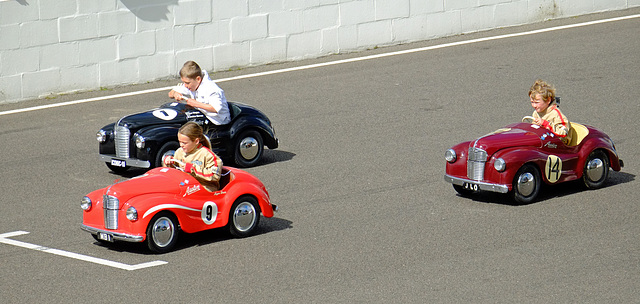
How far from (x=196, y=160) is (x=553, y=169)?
12.5 ft

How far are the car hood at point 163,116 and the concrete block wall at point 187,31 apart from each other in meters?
4.71

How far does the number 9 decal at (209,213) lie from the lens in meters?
8.65

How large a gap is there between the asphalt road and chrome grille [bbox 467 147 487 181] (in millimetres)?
339

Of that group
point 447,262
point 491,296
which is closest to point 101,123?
point 447,262

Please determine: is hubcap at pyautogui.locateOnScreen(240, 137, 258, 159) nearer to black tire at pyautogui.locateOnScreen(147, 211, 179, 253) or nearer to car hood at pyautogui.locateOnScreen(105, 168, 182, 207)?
car hood at pyautogui.locateOnScreen(105, 168, 182, 207)

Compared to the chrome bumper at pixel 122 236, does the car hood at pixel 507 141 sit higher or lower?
higher

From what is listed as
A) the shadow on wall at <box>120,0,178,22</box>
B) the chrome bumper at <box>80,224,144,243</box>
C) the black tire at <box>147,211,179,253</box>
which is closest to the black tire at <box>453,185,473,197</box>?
the black tire at <box>147,211,179,253</box>

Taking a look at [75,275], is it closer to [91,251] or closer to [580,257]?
[91,251]

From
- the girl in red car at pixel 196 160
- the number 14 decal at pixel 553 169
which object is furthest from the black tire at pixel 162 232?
the number 14 decal at pixel 553 169

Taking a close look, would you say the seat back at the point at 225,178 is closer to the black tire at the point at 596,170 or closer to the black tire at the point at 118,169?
the black tire at the point at 118,169

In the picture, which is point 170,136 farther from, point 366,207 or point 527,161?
point 527,161

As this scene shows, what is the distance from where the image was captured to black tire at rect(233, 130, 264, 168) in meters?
11.5

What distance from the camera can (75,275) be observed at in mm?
7934

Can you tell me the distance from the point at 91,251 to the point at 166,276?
3.71ft
